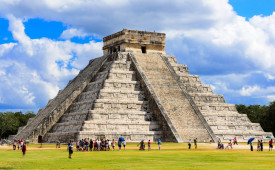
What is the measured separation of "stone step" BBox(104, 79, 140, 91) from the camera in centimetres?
4659

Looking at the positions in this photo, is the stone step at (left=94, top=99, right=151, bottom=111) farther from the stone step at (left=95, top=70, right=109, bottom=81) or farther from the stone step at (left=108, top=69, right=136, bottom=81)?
the stone step at (left=95, top=70, right=109, bottom=81)

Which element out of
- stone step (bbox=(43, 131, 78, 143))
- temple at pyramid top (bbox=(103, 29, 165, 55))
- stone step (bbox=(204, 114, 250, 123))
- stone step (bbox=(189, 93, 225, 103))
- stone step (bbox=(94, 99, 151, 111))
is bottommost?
stone step (bbox=(43, 131, 78, 143))

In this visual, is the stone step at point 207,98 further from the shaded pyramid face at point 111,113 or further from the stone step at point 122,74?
the stone step at point 122,74

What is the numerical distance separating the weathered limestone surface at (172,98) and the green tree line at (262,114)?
21990 mm

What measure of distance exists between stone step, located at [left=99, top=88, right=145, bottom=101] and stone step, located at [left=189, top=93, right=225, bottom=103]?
611 cm

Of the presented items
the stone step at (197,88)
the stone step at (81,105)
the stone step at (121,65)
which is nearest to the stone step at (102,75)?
the stone step at (121,65)

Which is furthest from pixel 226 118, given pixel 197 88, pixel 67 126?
pixel 67 126

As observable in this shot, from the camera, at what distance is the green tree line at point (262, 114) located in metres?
65.8

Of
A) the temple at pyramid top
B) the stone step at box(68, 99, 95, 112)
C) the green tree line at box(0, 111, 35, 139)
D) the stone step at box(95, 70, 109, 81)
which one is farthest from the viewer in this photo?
the green tree line at box(0, 111, 35, 139)

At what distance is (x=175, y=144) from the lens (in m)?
40.1

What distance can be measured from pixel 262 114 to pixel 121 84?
36916 millimetres

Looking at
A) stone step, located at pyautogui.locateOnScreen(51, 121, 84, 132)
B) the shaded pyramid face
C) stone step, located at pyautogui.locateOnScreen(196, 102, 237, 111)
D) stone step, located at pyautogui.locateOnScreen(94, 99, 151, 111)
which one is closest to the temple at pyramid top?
the shaded pyramid face

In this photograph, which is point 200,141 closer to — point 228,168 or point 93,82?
point 93,82

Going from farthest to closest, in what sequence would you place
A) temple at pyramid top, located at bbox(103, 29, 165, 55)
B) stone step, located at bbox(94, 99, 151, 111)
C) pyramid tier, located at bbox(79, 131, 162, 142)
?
temple at pyramid top, located at bbox(103, 29, 165, 55) < stone step, located at bbox(94, 99, 151, 111) < pyramid tier, located at bbox(79, 131, 162, 142)
